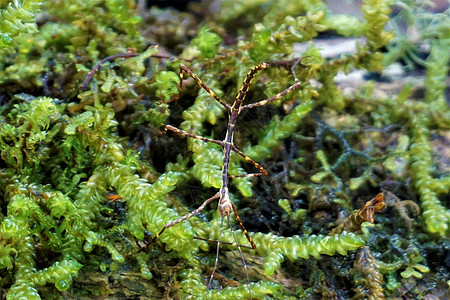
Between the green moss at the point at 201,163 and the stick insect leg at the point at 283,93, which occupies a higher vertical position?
the stick insect leg at the point at 283,93

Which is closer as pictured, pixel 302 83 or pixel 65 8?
pixel 302 83

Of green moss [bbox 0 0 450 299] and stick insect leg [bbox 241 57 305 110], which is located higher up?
stick insect leg [bbox 241 57 305 110]

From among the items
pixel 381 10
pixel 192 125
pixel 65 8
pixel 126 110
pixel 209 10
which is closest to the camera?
pixel 192 125

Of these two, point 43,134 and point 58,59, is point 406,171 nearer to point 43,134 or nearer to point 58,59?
point 43,134

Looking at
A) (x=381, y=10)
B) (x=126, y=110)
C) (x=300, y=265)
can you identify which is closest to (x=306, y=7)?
(x=381, y=10)

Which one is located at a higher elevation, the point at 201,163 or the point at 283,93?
the point at 283,93

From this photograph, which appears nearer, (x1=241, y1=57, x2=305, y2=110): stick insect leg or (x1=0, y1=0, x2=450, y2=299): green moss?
(x1=0, y1=0, x2=450, y2=299): green moss

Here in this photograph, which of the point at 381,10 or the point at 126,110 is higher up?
the point at 381,10

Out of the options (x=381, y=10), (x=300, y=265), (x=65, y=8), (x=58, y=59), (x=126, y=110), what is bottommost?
(x=300, y=265)

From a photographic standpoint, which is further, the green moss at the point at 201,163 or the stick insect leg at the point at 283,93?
the stick insect leg at the point at 283,93

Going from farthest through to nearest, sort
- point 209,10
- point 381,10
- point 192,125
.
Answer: point 209,10 → point 381,10 → point 192,125
